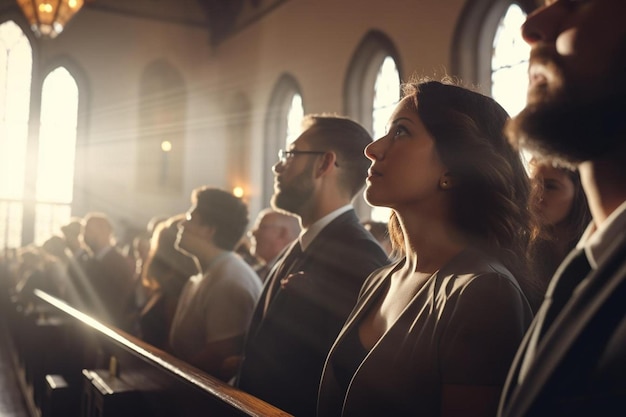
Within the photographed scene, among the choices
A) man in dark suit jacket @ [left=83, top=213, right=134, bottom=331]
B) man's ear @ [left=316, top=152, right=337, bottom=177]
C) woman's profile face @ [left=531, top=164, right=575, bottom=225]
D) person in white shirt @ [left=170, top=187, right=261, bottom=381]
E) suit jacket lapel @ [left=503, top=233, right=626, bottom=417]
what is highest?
man's ear @ [left=316, top=152, right=337, bottom=177]

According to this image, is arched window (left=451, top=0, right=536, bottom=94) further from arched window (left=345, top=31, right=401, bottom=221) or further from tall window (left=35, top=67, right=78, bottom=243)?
tall window (left=35, top=67, right=78, bottom=243)

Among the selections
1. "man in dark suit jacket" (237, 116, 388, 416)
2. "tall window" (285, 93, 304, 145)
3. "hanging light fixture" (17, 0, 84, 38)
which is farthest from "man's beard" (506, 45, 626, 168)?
"tall window" (285, 93, 304, 145)

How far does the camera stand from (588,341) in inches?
37.0

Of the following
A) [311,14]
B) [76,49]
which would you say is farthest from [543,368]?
[76,49]

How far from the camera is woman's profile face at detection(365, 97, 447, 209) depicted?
6.08 feet

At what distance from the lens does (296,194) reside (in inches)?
112

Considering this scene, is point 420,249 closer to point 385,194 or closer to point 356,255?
point 385,194

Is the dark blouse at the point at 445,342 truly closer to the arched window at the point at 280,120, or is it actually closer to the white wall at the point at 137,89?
the arched window at the point at 280,120

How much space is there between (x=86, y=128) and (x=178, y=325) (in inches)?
503

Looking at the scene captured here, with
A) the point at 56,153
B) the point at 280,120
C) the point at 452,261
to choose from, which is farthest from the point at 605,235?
the point at 56,153

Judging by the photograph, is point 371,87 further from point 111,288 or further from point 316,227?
point 316,227

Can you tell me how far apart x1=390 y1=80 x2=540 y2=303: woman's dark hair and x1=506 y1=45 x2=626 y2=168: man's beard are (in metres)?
0.61

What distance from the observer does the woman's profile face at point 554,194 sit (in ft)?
7.41

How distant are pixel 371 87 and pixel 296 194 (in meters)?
8.11
